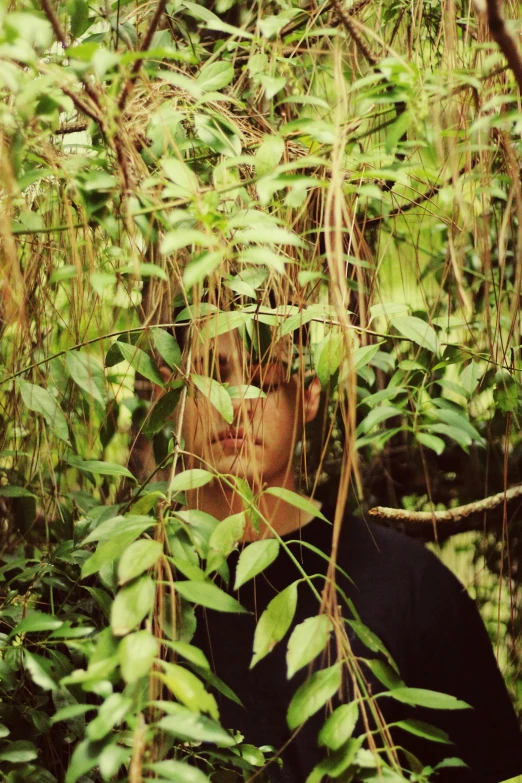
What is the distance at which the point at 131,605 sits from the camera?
487 millimetres

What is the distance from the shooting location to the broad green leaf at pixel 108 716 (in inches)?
17.4

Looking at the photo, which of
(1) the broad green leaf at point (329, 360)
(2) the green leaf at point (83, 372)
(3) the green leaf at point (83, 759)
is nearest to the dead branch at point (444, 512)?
(1) the broad green leaf at point (329, 360)

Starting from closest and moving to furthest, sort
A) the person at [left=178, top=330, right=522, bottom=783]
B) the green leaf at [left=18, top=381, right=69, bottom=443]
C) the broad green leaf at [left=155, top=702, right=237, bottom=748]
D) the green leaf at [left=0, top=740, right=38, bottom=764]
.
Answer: the broad green leaf at [left=155, top=702, right=237, bottom=748] → the green leaf at [left=0, top=740, right=38, bottom=764] → the green leaf at [left=18, top=381, right=69, bottom=443] → the person at [left=178, top=330, right=522, bottom=783]

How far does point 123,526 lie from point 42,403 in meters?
0.23

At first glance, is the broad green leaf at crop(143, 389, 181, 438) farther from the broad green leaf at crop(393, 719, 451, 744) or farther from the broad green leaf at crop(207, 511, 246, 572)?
the broad green leaf at crop(393, 719, 451, 744)

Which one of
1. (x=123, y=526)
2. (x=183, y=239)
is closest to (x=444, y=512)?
(x=123, y=526)

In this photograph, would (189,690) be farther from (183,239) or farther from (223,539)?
(183,239)

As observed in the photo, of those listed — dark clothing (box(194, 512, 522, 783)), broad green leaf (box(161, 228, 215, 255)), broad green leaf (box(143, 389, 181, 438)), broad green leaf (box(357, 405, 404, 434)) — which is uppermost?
broad green leaf (box(161, 228, 215, 255))

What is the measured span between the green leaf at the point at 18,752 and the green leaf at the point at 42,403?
10.9 inches

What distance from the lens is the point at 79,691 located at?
0.72 meters

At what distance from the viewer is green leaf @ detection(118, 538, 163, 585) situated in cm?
49

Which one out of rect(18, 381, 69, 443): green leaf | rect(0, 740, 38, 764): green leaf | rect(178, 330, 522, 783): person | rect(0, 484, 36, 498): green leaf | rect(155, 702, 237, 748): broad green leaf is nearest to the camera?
rect(155, 702, 237, 748): broad green leaf

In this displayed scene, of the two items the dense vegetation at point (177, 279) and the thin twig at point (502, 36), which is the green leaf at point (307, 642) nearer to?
the dense vegetation at point (177, 279)

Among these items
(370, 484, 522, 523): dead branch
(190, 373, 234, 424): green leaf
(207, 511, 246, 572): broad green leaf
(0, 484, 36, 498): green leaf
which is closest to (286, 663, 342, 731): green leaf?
(207, 511, 246, 572): broad green leaf
